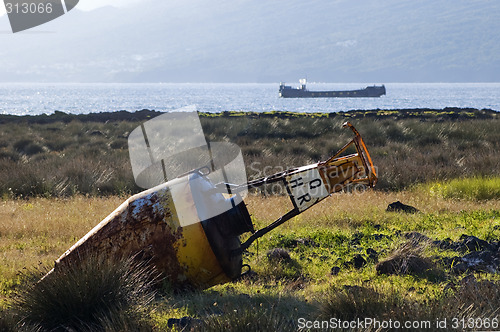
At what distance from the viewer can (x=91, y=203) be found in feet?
35.1

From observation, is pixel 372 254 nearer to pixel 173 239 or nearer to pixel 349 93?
pixel 173 239

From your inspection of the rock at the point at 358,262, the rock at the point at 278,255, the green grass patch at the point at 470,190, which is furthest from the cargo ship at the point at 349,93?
the rock at the point at 358,262

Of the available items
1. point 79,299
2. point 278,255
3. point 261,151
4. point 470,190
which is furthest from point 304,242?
point 261,151

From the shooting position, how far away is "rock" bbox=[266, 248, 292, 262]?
6.58 meters

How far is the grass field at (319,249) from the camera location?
4.28 m

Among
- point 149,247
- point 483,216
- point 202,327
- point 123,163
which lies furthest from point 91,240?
point 123,163

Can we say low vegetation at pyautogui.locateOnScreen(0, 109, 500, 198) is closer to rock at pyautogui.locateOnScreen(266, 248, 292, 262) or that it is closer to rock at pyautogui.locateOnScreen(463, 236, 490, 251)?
rock at pyautogui.locateOnScreen(266, 248, 292, 262)

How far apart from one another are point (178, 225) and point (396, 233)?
13.4 ft

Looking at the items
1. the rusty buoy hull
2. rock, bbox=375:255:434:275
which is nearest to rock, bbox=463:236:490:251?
rock, bbox=375:255:434:275

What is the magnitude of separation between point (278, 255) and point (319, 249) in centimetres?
85

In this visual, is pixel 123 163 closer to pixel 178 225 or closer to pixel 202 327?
pixel 178 225

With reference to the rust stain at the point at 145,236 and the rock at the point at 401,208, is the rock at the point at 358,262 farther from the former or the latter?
the rock at the point at 401,208

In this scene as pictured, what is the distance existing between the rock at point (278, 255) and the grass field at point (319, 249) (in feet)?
0.16

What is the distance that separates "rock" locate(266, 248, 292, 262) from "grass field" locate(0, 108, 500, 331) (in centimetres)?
5
